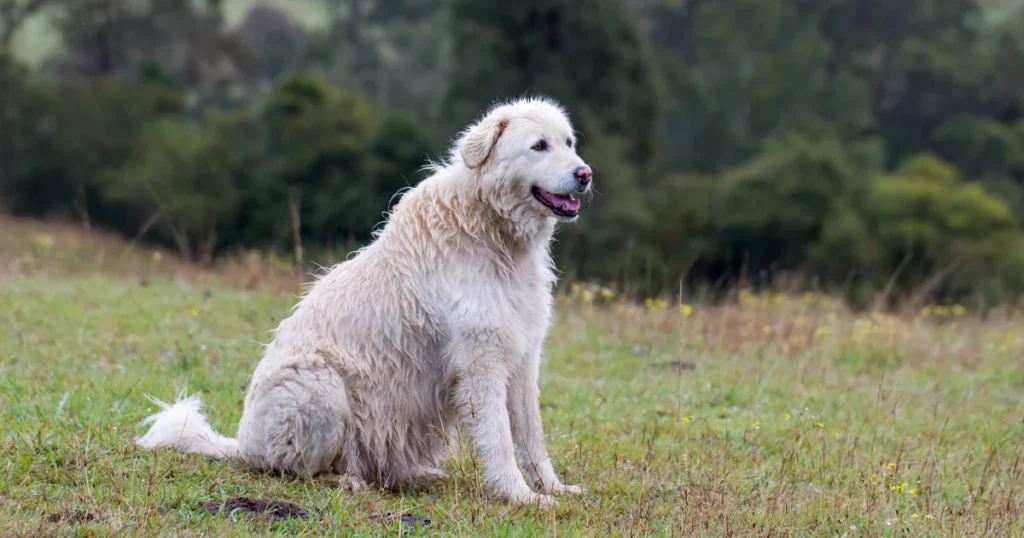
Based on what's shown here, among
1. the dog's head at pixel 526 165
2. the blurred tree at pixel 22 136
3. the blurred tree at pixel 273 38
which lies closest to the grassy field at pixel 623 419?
the dog's head at pixel 526 165

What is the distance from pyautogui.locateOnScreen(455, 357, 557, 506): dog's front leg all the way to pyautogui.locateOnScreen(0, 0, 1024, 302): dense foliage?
61.1ft

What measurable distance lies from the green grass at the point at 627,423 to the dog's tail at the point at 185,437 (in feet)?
0.38

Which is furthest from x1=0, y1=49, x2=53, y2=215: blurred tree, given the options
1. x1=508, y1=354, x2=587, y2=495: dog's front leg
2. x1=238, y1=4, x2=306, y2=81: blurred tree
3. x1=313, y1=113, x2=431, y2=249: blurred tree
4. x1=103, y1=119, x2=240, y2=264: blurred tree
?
x1=508, y1=354, x2=587, y2=495: dog's front leg

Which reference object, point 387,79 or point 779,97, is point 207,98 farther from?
point 779,97

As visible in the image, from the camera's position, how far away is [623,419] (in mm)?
8023

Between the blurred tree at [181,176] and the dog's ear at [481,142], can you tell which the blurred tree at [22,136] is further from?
the dog's ear at [481,142]

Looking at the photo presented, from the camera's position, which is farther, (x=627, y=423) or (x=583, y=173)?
(x=627, y=423)

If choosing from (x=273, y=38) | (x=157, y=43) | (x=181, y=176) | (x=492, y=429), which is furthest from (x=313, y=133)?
(x=492, y=429)

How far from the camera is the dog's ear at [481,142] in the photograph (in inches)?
242

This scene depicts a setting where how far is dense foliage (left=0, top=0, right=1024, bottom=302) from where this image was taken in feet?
117

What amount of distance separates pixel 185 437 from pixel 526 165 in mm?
2549

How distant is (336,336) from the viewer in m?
6.04

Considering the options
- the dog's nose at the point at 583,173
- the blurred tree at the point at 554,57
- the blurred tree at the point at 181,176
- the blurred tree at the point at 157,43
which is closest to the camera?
the dog's nose at the point at 583,173

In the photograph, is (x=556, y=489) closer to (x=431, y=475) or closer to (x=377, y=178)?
(x=431, y=475)
